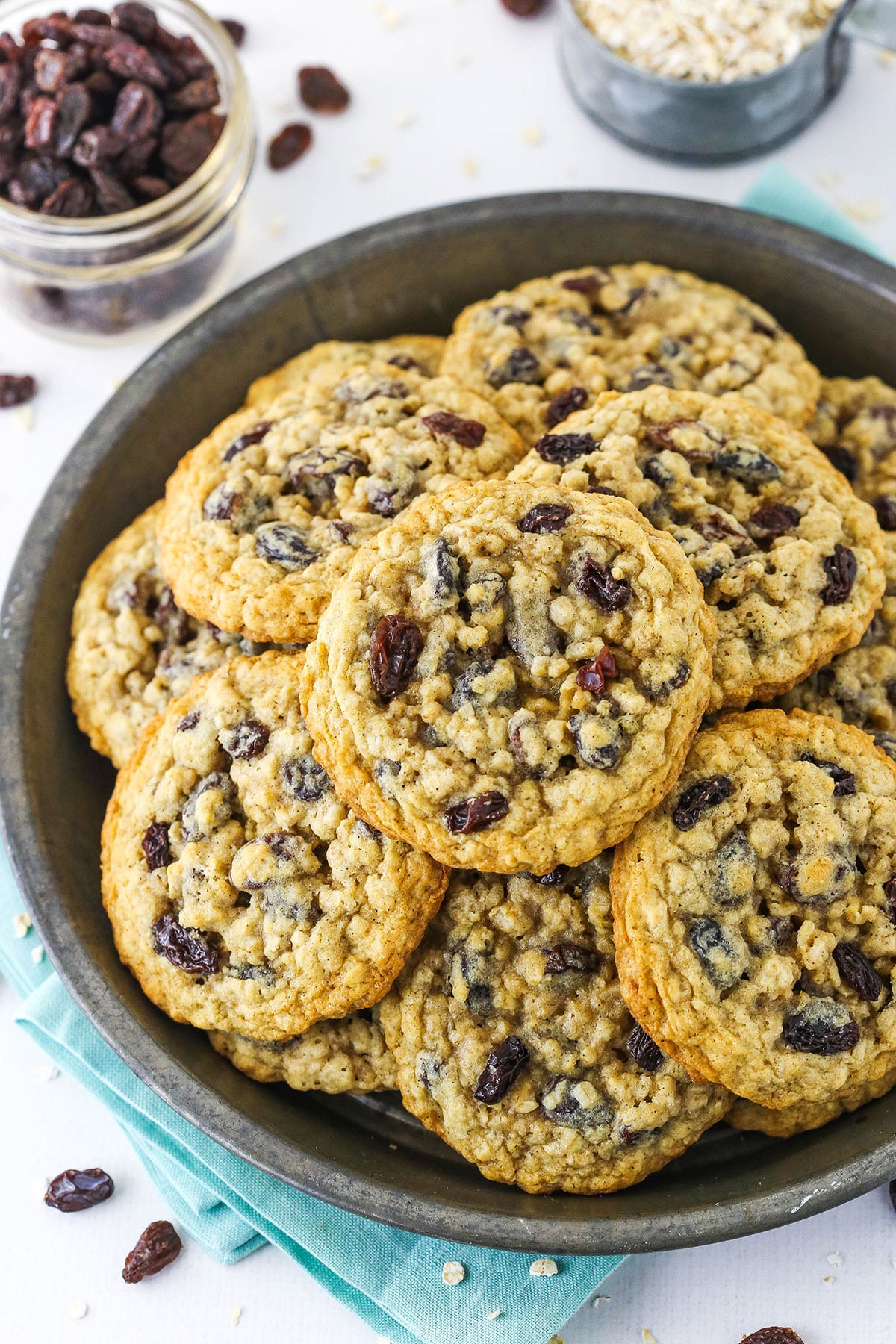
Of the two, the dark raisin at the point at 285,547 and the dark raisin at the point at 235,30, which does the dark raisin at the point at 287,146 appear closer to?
the dark raisin at the point at 235,30

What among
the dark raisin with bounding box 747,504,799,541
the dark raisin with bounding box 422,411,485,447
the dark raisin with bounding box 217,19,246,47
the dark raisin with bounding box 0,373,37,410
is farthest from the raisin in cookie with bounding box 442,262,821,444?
the dark raisin with bounding box 217,19,246,47

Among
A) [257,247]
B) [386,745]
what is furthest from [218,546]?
[257,247]

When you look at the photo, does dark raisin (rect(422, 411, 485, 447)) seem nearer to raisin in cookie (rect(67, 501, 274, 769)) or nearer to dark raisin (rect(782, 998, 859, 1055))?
raisin in cookie (rect(67, 501, 274, 769))

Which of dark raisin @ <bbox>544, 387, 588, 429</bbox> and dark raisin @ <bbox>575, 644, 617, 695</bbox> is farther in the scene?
dark raisin @ <bbox>544, 387, 588, 429</bbox>

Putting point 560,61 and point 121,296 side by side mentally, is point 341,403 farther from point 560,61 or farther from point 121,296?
point 560,61

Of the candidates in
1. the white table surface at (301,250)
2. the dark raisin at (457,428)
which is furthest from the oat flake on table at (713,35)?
the dark raisin at (457,428)

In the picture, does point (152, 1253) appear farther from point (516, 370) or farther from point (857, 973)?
point (516, 370)
